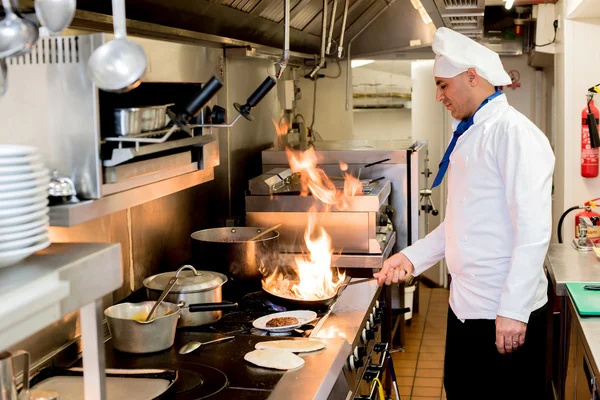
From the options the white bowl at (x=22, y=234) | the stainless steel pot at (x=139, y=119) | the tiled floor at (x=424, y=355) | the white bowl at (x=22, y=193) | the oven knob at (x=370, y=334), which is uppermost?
the stainless steel pot at (x=139, y=119)

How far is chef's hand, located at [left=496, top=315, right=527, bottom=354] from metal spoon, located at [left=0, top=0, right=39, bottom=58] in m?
1.87

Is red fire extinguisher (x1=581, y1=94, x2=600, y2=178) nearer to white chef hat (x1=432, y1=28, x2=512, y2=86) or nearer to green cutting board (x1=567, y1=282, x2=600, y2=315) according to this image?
green cutting board (x1=567, y1=282, x2=600, y2=315)

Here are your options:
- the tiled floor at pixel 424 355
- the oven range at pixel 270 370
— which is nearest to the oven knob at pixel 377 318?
the oven range at pixel 270 370

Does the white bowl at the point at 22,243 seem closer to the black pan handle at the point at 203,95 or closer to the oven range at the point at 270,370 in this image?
the black pan handle at the point at 203,95

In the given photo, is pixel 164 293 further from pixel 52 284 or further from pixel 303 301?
pixel 52 284

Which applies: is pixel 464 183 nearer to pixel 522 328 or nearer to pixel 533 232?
pixel 533 232

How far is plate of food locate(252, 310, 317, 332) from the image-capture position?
2.60 metres

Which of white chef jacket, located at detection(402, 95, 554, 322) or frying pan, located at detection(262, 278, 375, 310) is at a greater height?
white chef jacket, located at detection(402, 95, 554, 322)

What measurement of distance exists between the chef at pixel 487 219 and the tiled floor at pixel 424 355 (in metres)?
1.46

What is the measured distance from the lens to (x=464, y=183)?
9.41ft

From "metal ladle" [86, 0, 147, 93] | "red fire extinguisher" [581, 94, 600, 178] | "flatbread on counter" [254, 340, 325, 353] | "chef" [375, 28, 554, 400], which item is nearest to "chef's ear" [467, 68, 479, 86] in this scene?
"chef" [375, 28, 554, 400]

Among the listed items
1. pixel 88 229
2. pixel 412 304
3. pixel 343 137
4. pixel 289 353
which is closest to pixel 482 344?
pixel 289 353

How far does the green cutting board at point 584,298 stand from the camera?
2.82 m

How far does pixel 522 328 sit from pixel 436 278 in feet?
14.8
